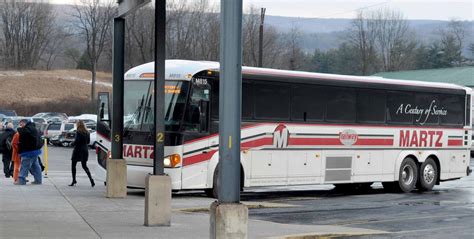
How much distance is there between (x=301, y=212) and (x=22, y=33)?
345ft

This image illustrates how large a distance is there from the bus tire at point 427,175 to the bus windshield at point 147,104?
8.62m

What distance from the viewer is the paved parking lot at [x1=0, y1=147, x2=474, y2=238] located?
1369cm

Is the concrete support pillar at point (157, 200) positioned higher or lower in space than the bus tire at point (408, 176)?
higher

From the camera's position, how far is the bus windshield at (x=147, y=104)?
1892 cm

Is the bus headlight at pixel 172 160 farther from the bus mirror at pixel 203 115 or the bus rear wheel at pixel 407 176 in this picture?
the bus rear wheel at pixel 407 176

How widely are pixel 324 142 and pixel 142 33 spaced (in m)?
47.7

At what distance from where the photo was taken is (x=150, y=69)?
19938 mm

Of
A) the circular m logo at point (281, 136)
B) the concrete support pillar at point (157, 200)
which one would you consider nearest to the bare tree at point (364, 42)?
the circular m logo at point (281, 136)

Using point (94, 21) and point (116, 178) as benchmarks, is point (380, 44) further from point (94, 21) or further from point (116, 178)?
point (116, 178)

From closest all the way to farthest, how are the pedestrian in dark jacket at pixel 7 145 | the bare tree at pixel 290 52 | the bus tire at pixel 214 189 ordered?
the bus tire at pixel 214 189 → the pedestrian in dark jacket at pixel 7 145 → the bare tree at pixel 290 52

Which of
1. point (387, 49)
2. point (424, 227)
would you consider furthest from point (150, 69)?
point (387, 49)

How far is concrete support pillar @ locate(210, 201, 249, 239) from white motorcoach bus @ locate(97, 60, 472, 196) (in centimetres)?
901

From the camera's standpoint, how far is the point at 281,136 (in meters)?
20.5

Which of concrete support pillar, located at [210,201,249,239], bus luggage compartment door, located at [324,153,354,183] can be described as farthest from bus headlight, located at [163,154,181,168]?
concrete support pillar, located at [210,201,249,239]
